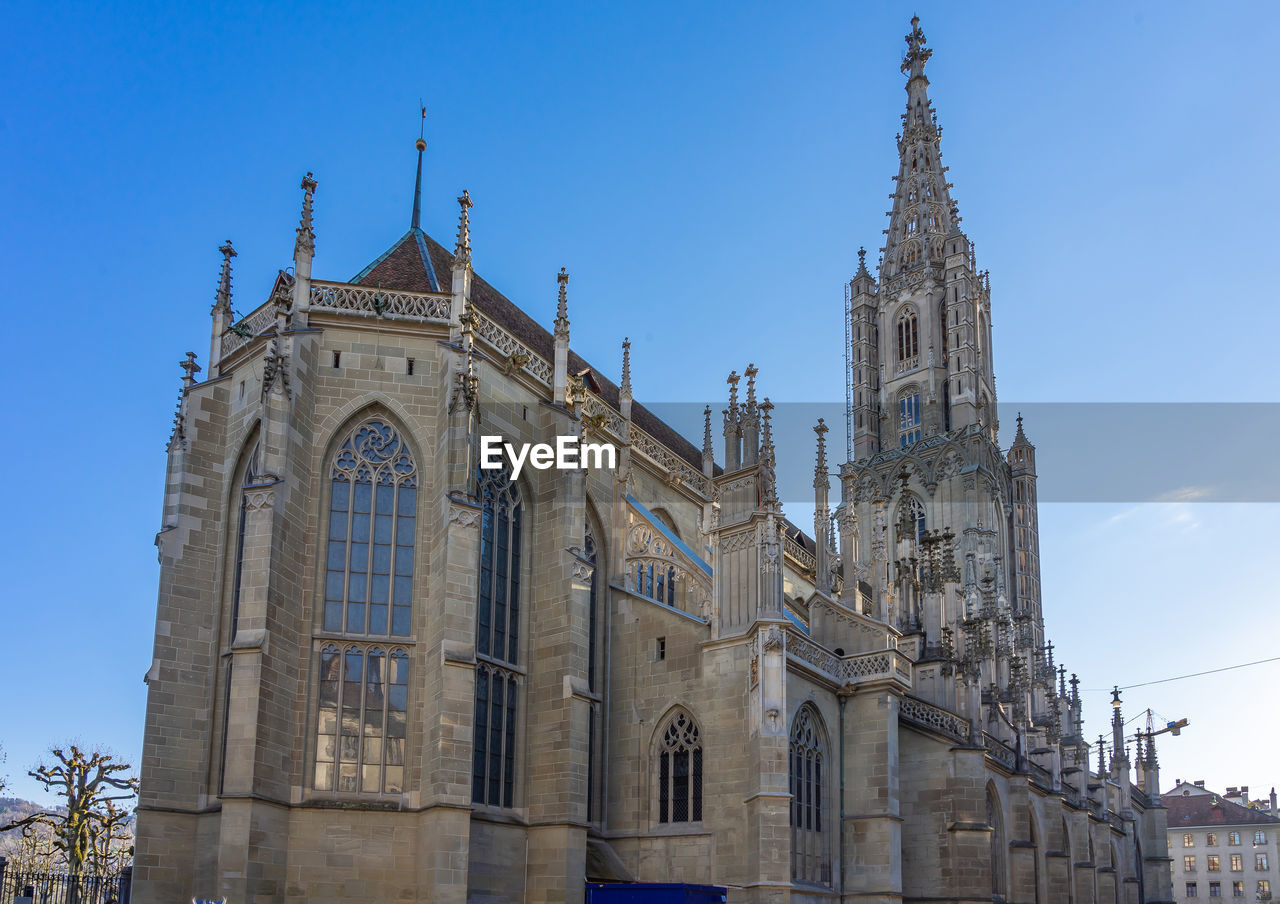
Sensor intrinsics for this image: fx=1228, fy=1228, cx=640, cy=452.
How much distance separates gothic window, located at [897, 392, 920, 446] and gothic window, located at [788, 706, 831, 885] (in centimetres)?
Result: 3485

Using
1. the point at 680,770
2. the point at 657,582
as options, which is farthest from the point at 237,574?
the point at 657,582

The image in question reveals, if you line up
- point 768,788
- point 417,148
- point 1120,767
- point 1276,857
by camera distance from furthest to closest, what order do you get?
point 1276,857 < point 1120,767 < point 417,148 < point 768,788

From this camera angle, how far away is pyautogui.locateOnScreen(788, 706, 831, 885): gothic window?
25609 millimetres

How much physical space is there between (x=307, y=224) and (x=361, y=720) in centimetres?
996

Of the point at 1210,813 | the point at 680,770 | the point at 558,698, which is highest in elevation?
the point at 558,698

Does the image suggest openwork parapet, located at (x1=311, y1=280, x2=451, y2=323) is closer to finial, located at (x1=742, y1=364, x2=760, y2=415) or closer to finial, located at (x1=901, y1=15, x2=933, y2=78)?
finial, located at (x1=742, y1=364, x2=760, y2=415)

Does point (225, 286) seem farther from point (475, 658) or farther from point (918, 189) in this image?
point (918, 189)

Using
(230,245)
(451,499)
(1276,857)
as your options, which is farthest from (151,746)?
(1276,857)

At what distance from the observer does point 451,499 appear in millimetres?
22938

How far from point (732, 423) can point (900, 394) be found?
33.6m

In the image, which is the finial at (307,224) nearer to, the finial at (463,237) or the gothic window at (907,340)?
the finial at (463,237)

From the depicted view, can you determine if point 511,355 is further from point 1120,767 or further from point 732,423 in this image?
point 1120,767

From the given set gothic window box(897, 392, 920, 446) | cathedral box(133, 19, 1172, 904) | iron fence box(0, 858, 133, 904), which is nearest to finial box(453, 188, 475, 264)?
cathedral box(133, 19, 1172, 904)

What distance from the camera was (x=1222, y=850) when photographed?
8306cm
